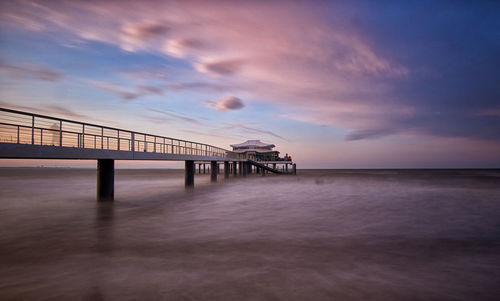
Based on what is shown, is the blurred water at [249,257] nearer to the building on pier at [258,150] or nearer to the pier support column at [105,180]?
the pier support column at [105,180]

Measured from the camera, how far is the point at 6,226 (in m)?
11.4

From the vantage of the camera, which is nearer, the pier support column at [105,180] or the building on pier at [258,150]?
the pier support column at [105,180]

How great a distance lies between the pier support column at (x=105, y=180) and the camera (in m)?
17.3

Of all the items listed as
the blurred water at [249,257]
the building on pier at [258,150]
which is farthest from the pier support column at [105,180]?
the building on pier at [258,150]

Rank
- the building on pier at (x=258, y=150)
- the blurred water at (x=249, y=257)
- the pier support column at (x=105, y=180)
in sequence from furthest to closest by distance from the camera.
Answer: the building on pier at (x=258, y=150) → the pier support column at (x=105, y=180) → the blurred water at (x=249, y=257)

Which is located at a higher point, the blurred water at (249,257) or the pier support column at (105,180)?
the pier support column at (105,180)

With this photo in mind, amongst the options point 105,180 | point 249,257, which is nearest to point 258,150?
point 105,180

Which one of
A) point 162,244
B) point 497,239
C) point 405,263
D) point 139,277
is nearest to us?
point 139,277

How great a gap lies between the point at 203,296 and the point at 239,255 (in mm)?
2441

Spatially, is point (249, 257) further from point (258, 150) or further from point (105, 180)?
point (258, 150)

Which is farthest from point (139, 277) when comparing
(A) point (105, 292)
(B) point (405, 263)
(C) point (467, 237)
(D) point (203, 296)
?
(C) point (467, 237)

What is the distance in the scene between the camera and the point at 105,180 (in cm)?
1822

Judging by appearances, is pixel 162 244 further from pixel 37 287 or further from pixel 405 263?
pixel 405 263

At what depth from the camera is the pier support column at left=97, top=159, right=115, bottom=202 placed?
1734 centimetres
